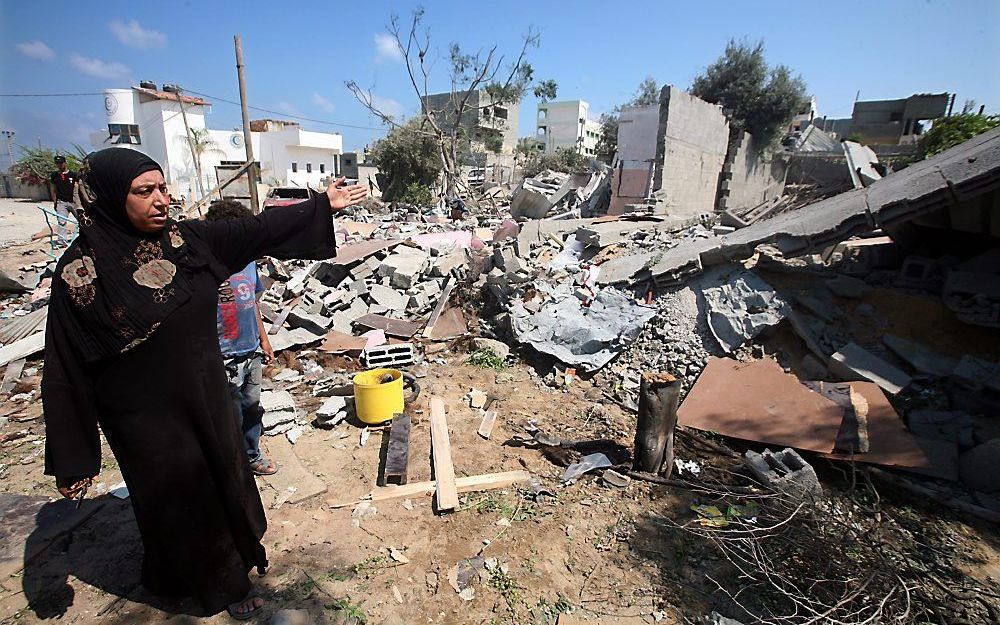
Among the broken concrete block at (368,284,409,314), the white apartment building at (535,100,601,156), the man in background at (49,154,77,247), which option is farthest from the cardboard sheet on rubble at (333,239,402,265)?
the white apartment building at (535,100,601,156)

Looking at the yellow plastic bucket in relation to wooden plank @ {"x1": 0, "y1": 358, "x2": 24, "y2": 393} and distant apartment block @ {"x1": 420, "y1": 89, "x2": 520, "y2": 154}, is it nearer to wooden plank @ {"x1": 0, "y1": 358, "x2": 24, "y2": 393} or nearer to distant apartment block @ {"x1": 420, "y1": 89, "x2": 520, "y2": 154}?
wooden plank @ {"x1": 0, "y1": 358, "x2": 24, "y2": 393}

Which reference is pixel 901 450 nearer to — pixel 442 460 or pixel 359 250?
pixel 442 460

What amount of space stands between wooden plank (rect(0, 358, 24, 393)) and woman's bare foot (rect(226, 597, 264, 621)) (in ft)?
14.7

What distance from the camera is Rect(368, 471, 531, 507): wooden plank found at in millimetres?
3232

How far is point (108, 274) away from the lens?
1.77m

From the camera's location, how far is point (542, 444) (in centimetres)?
389

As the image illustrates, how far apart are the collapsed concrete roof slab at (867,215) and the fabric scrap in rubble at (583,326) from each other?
2.16ft

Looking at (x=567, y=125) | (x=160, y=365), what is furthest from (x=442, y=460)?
(x=567, y=125)

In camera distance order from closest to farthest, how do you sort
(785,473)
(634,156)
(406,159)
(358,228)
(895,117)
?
(785,473), (358,228), (634,156), (406,159), (895,117)

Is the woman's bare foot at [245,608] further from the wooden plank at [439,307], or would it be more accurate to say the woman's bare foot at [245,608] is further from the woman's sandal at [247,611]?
the wooden plank at [439,307]

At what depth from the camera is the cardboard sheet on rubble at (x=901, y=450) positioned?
11.2 ft

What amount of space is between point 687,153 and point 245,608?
14381 millimetres

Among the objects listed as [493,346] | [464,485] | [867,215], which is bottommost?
[464,485]

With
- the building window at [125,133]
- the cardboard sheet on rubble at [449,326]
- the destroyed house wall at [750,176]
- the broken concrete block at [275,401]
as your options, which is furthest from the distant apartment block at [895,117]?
the building window at [125,133]
